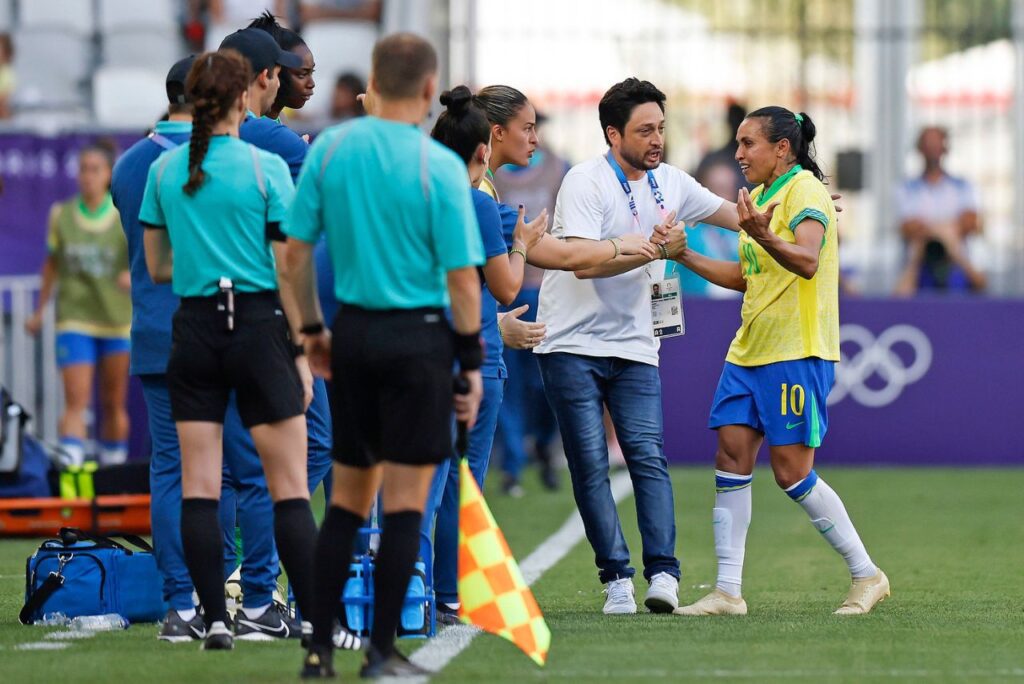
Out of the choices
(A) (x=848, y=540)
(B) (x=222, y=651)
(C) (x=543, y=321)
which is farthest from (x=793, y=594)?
(B) (x=222, y=651)

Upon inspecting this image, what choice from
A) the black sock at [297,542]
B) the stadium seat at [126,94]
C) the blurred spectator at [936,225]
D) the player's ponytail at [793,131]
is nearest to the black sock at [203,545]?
the black sock at [297,542]

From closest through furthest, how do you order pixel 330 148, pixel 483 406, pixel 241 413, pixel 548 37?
1. pixel 330 148
2. pixel 241 413
3. pixel 483 406
4. pixel 548 37

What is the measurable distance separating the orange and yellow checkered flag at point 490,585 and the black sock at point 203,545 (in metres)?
0.78

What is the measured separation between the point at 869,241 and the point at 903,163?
88 cm

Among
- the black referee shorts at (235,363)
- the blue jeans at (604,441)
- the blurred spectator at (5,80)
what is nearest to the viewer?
the black referee shorts at (235,363)

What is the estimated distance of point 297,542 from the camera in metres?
5.79

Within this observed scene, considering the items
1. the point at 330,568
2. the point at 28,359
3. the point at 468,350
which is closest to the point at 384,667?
the point at 330,568

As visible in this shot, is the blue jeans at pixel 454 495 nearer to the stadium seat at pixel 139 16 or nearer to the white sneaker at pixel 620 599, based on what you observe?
the white sneaker at pixel 620 599

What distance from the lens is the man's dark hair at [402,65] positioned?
17.3ft

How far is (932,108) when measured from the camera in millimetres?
16484

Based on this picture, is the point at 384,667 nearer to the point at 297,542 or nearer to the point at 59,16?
the point at 297,542

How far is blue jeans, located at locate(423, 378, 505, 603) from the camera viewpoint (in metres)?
6.88

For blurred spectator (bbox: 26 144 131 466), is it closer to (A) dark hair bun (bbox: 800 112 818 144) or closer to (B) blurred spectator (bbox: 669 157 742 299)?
(B) blurred spectator (bbox: 669 157 742 299)

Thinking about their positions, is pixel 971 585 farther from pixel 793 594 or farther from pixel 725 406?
pixel 725 406
